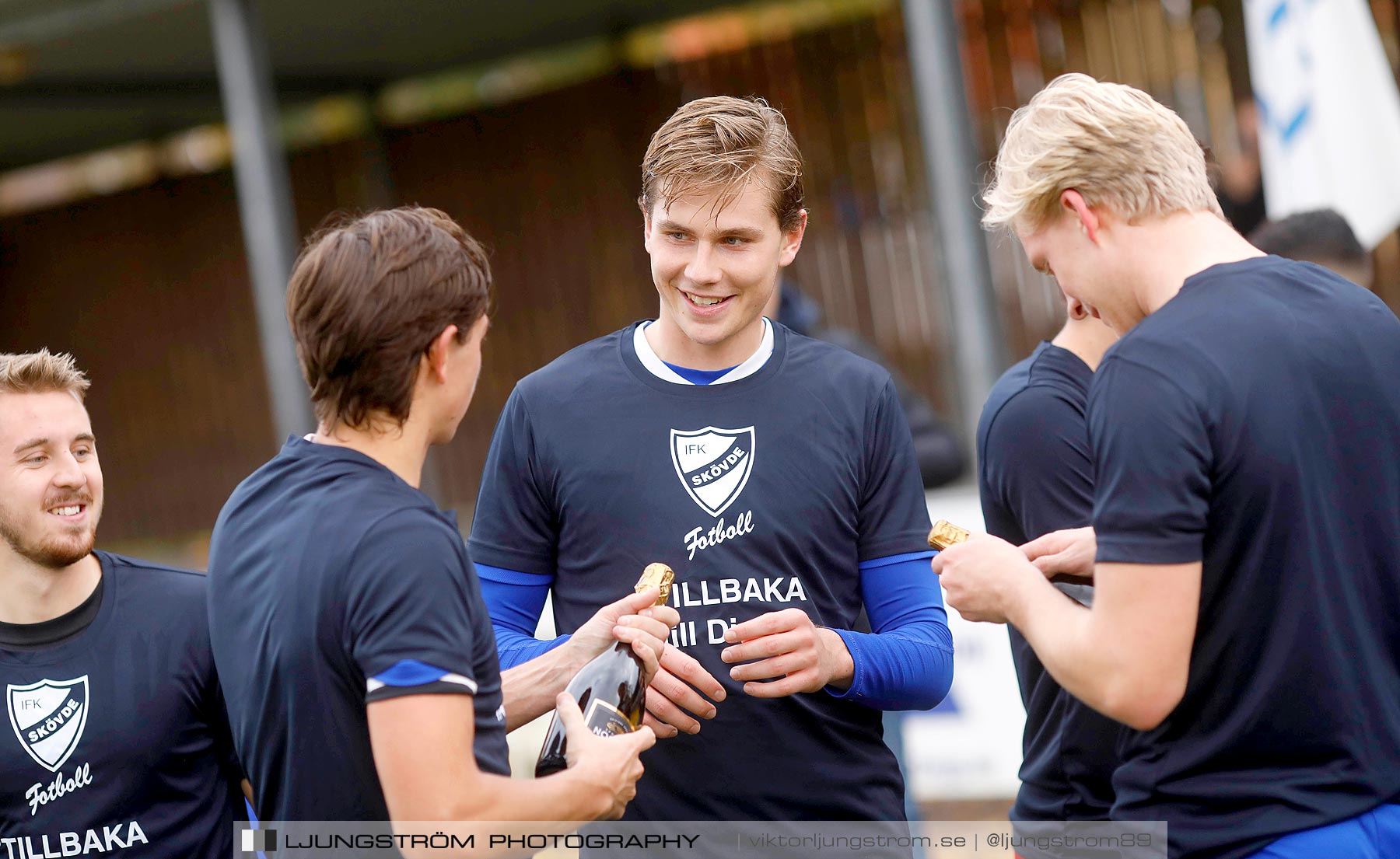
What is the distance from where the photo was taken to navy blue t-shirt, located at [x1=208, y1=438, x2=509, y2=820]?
5.24 ft

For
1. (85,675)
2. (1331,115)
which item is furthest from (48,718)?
(1331,115)

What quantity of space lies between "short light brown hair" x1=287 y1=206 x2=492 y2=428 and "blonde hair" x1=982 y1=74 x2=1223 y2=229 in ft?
2.79

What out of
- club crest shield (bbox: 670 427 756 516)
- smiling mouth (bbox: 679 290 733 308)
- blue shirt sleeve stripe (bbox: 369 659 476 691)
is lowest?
blue shirt sleeve stripe (bbox: 369 659 476 691)

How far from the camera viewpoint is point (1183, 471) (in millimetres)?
1649

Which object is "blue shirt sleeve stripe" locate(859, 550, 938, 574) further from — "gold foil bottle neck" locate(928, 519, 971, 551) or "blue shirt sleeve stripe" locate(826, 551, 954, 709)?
"gold foil bottle neck" locate(928, 519, 971, 551)


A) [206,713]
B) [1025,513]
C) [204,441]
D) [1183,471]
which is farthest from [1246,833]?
[204,441]

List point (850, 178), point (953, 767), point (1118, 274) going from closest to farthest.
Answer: point (1118, 274)
point (953, 767)
point (850, 178)

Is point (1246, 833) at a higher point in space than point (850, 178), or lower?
lower

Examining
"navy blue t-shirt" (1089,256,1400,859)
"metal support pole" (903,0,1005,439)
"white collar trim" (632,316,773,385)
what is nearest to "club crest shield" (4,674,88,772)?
"white collar trim" (632,316,773,385)

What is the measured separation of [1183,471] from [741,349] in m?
0.91

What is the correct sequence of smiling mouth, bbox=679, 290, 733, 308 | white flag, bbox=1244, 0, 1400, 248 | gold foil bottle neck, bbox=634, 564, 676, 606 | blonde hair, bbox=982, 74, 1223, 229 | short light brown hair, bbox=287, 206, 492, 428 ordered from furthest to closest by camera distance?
1. white flag, bbox=1244, 0, 1400, 248
2. smiling mouth, bbox=679, 290, 733, 308
3. gold foil bottle neck, bbox=634, 564, 676, 606
4. blonde hair, bbox=982, 74, 1223, 229
5. short light brown hair, bbox=287, 206, 492, 428

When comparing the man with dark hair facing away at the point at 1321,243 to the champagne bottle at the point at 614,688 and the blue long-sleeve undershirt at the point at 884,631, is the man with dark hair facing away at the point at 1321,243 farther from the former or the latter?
the champagne bottle at the point at 614,688

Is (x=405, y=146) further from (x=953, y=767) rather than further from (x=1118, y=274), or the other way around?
(x=1118, y=274)

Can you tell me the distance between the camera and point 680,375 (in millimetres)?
2330
